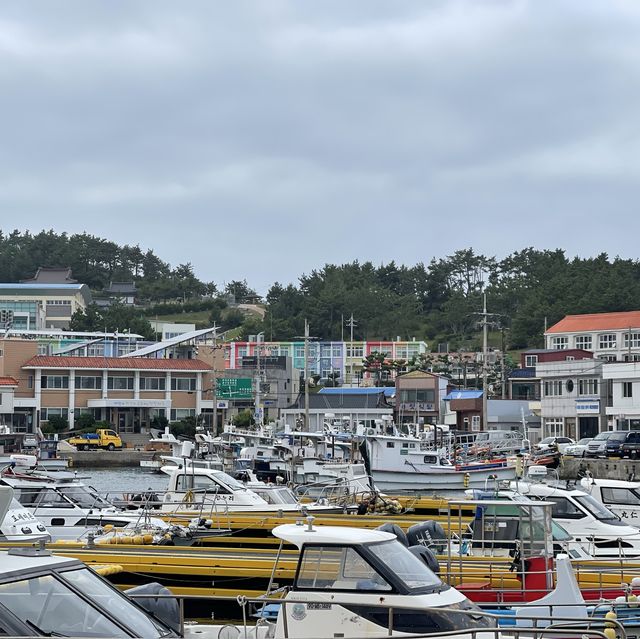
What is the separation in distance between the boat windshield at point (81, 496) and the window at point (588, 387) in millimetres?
57116

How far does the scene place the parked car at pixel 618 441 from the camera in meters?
65.4

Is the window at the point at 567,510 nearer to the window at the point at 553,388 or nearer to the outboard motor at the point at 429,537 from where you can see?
the outboard motor at the point at 429,537

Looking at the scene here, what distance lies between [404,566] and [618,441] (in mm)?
57571

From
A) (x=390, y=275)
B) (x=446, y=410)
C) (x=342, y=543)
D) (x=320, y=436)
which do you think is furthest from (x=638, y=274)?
(x=342, y=543)

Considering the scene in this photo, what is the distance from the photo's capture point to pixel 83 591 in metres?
8.91

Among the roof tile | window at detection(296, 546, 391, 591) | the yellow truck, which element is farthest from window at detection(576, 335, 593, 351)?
window at detection(296, 546, 391, 591)

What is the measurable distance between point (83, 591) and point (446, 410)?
85743 millimetres

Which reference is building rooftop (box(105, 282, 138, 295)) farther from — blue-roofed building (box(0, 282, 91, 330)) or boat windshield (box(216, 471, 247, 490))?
boat windshield (box(216, 471, 247, 490))

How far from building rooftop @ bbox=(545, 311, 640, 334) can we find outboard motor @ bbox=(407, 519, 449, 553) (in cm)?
7790

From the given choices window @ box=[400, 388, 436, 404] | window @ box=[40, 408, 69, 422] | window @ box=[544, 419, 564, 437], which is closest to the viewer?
window @ box=[544, 419, 564, 437]

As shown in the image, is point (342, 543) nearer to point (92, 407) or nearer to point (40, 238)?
point (92, 407)

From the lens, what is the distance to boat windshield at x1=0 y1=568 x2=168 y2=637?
8.43 m

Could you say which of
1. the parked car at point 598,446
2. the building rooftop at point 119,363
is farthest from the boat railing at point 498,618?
the building rooftop at point 119,363

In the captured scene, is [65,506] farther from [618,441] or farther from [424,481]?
[618,441]
